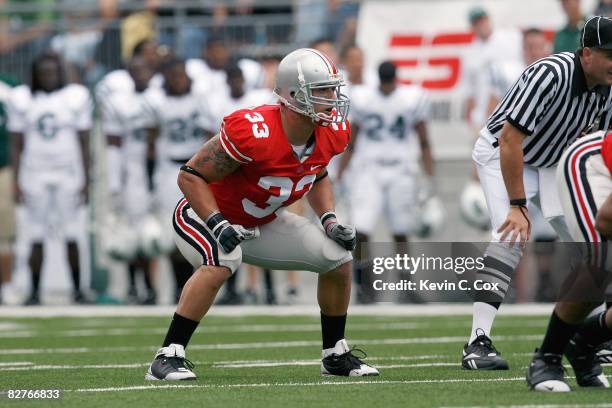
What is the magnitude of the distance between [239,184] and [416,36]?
7.33m

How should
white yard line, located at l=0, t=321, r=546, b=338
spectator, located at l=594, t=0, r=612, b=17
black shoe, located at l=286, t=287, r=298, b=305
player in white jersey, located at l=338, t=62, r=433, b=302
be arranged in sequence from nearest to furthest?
1. white yard line, located at l=0, t=321, r=546, b=338
2. spectator, located at l=594, t=0, r=612, b=17
3. player in white jersey, located at l=338, t=62, r=433, b=302
4. black shoe, located at l=286, t=287, r=298, b=305

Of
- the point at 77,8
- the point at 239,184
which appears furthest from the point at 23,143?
the point at 239,184

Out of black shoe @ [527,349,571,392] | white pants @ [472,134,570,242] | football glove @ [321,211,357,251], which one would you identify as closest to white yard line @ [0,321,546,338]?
white pants @ [472,134,570,242]

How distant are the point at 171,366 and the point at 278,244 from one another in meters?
0.69

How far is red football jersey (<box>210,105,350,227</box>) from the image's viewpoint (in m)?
5.97

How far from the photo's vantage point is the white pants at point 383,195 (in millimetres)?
11781

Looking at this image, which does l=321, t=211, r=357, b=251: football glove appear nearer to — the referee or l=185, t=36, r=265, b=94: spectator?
the referee

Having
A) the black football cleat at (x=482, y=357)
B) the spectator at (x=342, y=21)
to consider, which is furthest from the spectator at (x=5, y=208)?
the black football cleat at (x=482, y=357)

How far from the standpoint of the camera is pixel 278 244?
625cm

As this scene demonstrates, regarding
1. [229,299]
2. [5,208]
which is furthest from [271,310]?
[5,208]

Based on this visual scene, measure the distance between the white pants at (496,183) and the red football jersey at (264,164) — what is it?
839 millimetres

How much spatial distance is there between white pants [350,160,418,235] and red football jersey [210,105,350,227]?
17.9 feet

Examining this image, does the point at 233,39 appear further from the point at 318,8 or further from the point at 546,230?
the point at 546,230

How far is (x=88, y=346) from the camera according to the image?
27.6ft
